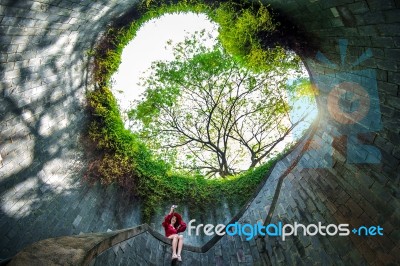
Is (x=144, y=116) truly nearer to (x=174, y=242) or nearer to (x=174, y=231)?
(x=174, y=231)

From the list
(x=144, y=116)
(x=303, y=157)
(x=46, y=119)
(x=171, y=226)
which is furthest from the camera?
(x=144, y=116)

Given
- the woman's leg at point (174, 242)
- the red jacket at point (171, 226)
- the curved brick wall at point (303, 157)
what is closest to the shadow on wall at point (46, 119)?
the curved brick wall at point (303, 157)

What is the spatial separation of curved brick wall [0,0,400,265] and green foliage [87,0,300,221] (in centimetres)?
58

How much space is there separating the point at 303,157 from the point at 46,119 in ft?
20.5

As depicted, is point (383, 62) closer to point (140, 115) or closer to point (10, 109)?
point (10, 109)

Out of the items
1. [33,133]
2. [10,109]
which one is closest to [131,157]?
[33,133]

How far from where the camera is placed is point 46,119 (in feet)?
18.5

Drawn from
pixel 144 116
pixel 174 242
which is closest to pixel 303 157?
pixel 174 242

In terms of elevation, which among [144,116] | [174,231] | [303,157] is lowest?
[174,231]

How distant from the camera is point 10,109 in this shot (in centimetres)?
451

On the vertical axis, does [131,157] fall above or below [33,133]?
below

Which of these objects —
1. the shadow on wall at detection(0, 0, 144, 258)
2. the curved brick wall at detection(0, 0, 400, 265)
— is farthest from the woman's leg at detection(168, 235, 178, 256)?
the shadow on wall at detection(0, 0, 144, 258)

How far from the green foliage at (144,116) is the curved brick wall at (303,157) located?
58 cm

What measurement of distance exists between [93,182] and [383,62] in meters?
7.13
